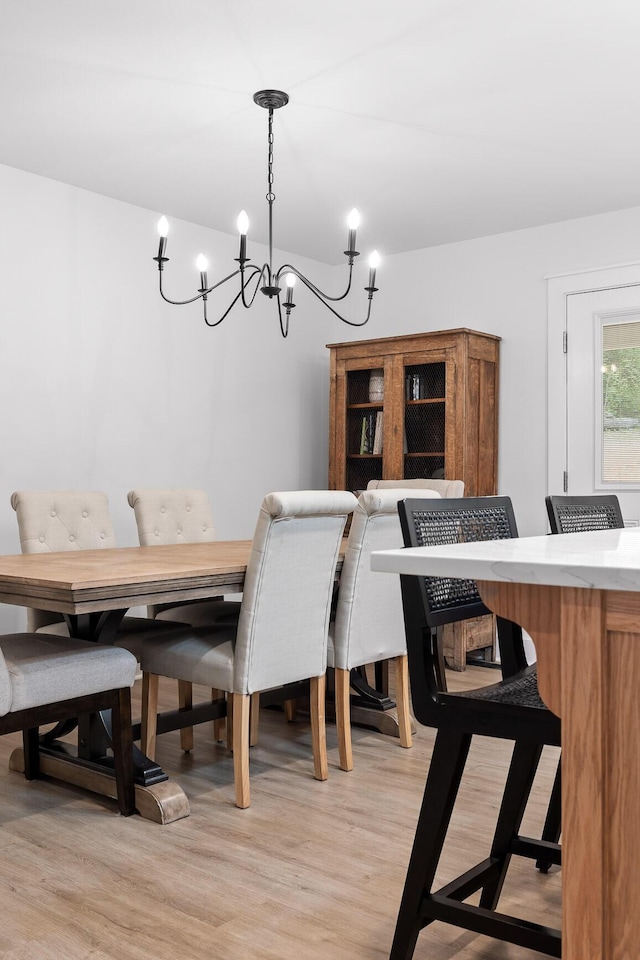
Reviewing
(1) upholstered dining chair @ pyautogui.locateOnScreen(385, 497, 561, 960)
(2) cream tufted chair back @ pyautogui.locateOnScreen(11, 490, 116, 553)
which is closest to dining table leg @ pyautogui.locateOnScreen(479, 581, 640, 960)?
(1) upholstered dining chair @ pyautogui.locateOnScreen(385, 497, 561, 960)

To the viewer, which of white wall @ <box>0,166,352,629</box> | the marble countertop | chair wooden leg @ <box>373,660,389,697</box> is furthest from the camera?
white wall @ <box>0,166,352,629</box>

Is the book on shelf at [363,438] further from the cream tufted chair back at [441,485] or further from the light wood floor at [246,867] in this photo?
the light wood floor at [246,867]

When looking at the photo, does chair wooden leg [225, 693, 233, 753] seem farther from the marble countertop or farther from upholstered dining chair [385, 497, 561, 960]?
the marble countertop

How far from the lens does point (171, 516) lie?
3771 mm

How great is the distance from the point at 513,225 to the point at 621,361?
0.99 meters

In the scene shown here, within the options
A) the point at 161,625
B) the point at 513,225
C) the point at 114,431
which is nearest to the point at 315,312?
the point at 513,225

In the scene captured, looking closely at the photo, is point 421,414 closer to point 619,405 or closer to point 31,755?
point 619,405

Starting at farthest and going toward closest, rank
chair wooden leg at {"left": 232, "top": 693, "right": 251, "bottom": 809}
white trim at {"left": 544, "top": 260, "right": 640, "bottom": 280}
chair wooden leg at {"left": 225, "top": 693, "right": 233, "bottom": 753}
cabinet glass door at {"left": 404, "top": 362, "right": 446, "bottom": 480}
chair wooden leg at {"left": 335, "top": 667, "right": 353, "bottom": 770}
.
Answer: cabinet glass door at {"left": 404, "top": 362, "right": 446, "bottom": 480}
white trim at {"left": 544, "top": 260, "right": 640, "bottom": 280}
chair wooden leg at {"left": 225, "top": 693, "right": 233, "bottom": 753}
chair wooden leg at {"left": 335, "top": 667, "right": 353, "bottom": 770}
chair wooden leg at {"left": 232, "top": 693, "right": 251, "bottom": 809}

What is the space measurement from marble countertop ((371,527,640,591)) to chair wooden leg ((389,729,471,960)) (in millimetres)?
371

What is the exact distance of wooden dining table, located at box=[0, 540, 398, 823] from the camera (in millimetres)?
2217

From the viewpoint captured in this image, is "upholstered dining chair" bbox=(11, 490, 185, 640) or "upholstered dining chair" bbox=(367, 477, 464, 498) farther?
"upholstered dining chair" bbox=(367, 477, 464, 498)

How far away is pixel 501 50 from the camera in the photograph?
2.86 m

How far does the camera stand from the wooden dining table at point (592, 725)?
42.4 inches

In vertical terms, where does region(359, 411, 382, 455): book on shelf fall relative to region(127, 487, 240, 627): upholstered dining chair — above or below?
above
